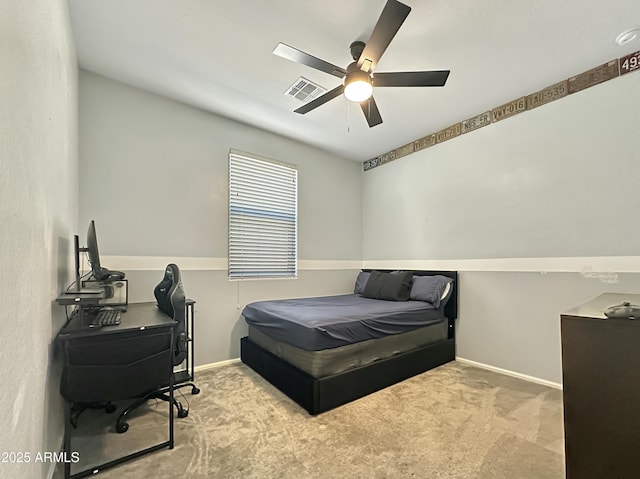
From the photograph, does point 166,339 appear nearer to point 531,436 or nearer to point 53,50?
point 53,50

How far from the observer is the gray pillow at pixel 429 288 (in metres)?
3.32

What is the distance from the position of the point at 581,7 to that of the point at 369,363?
3053 mm

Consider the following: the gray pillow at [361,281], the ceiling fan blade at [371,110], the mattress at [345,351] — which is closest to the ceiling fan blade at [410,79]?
the ceiling fan blade at [371,110]

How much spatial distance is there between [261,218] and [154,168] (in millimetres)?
1312

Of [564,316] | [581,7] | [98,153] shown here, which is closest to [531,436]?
[564,316]

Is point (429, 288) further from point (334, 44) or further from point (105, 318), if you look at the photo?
point (105, 318)

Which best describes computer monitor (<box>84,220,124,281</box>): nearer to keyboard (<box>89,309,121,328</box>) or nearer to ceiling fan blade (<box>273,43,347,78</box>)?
keyboard (<box>89,309,121,328</box>)

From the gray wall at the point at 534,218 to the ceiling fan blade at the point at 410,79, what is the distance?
152cm

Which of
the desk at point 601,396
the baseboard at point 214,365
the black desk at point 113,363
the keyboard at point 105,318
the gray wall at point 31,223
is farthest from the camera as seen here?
the baseboard at point 214,365

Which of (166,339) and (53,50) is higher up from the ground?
(53,50)

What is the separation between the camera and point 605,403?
3.80ft

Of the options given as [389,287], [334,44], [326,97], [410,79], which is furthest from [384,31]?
[389,287]

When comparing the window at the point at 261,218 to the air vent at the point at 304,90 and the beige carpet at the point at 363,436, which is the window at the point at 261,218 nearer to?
the air vent at the point at 304,90

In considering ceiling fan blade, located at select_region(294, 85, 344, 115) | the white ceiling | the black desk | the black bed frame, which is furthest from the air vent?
the black bed frame
